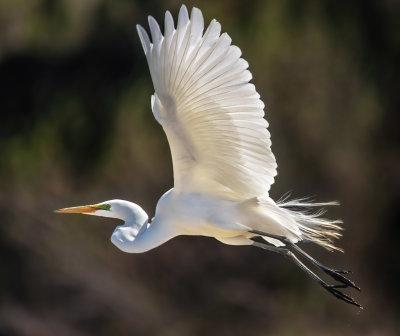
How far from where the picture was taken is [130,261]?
281 inches

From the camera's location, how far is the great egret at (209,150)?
283cm

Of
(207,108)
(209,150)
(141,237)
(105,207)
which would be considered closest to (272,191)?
(105,207)

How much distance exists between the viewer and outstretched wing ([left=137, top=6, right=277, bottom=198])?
2807mm

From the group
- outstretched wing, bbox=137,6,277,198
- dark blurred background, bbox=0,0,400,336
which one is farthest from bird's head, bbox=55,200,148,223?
dark blurred background, bbox=0,0,400,336

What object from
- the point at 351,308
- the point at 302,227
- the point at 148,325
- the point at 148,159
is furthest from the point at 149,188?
the point at 302,227

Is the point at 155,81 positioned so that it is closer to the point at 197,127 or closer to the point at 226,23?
the point at 197,127

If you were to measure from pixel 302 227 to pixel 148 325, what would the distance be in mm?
3739

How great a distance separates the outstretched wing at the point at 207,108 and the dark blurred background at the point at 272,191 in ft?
11.3

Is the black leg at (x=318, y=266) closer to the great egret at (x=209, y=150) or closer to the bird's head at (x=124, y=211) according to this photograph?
the great egret at (x=209, y=150)

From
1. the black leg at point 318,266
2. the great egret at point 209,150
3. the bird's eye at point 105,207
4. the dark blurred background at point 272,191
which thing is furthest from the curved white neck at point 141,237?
the dark blurred background at point 272,191

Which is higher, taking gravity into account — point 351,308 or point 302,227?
point 302,227

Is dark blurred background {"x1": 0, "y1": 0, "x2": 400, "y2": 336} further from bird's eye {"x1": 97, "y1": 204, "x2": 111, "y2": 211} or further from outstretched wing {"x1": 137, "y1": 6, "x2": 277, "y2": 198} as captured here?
outstretched wing {"x1": 137, "y1": 6, "x2": 277, "y2": 198}

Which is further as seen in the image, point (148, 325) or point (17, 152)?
point (17, 152)

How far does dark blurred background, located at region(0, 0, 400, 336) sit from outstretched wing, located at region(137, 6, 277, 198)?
3434 mm
